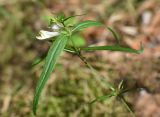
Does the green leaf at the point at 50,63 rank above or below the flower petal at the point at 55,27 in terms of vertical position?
below

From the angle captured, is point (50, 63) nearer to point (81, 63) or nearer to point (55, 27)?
point (55, 27)

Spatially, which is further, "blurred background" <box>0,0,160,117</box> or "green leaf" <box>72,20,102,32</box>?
"blurred background" <box>0,0,160,117</box>

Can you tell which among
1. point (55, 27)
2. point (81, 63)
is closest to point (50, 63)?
point (55, 27)

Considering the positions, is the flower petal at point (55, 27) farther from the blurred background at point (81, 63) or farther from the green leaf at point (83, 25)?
the blurred background at point (81, 63)

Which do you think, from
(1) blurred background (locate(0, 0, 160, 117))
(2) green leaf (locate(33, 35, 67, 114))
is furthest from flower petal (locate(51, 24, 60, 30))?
(1) blurred background (locate(0, 0, 160, 117))

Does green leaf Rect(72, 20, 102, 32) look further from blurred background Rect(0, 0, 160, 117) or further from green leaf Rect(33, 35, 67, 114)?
blurred background Rect(0, 0, 160, 117)

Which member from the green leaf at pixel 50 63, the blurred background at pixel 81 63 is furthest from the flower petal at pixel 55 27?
the blurred background at pixel 81 63
